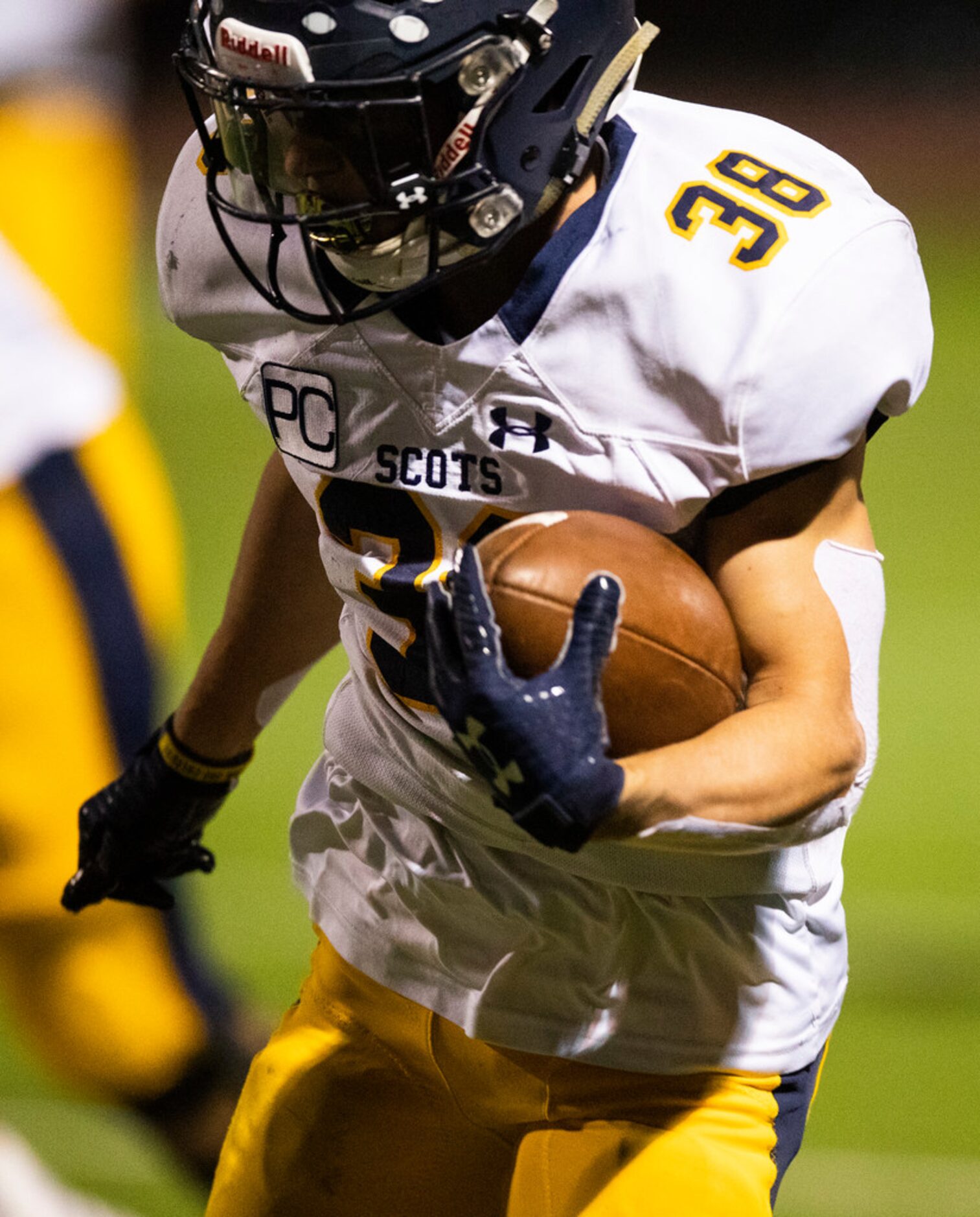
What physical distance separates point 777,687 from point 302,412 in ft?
1.51

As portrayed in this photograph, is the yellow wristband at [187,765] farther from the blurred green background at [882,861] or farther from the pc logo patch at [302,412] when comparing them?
the blurred green background at [882,861]

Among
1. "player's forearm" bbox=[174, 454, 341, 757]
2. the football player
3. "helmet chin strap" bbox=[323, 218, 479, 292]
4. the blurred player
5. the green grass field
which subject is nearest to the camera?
the football player

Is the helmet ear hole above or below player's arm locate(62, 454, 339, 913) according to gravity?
above

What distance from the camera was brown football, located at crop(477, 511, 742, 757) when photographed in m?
0.95

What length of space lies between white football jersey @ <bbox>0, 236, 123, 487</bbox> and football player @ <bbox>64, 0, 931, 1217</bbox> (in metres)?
1.02

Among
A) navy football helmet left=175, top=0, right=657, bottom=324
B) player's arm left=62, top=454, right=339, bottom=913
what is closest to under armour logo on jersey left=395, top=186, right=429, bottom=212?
navy football helmet left=175, top=0, right=657, bottom=324

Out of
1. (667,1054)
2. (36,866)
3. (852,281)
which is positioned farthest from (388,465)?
(36,866)

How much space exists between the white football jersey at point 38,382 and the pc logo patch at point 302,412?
3.72ft

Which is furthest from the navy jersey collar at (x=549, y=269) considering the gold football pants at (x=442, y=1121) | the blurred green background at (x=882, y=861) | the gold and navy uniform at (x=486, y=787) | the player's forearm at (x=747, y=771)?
the blurred green background at (x=882, y=861)

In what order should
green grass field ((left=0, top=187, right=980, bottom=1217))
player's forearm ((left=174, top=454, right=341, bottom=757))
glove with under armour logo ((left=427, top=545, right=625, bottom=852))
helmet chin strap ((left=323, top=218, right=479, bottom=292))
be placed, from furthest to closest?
green grass field ((left=0, top=187, right=980, bottom=1217))
player's forearm ((left=174, top=454, right=341, bottom=757))
helmet chin strap ((left=323, top=218, right=479, bottom=292))
glove with under armour logo ((left=427, top=545, right=625, bottom=852))

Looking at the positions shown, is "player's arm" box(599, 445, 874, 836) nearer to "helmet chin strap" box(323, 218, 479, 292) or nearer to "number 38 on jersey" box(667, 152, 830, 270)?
"number 38 on jersey" box(667, 152, 830, 270)

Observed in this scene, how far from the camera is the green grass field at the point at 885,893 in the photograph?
1965 millimetres

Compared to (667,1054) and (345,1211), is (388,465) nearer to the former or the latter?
(667,1054)

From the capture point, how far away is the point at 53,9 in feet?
8.34
